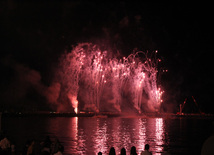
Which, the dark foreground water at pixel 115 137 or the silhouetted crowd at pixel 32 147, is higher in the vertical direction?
the silhouetted crowd at pixel 32 147

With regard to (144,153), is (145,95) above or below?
above

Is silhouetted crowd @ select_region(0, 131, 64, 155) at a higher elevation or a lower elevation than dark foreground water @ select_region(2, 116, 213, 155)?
higher

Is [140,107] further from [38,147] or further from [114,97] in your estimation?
[38,147]

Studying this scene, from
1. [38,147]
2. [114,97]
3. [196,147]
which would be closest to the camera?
[38,147]

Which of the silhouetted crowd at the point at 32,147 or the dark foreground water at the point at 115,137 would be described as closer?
the silhouetted crowd at the point at 32,147

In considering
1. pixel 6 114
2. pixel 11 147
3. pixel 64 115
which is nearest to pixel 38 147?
pixel 11 147

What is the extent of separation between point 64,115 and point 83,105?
11.8 metres

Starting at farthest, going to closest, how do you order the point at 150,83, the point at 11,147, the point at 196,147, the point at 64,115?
the point at 64,115
the point at 150,83
the point at 196,147
the point at 11,147

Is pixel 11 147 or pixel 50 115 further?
pixel 50 115

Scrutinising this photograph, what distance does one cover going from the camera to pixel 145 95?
276 ft

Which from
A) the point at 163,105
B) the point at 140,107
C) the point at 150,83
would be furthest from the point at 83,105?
the point at 150,83

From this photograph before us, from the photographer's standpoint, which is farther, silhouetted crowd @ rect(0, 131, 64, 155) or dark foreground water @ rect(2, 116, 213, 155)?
dark foreground water @ rect(2, 116, 213, 155)

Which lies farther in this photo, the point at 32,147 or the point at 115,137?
the point at 115,137

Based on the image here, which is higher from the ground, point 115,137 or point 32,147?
point 32,147
